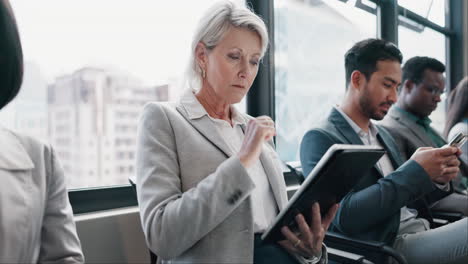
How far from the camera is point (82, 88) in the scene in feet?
5.50

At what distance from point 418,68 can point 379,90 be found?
3.26ft

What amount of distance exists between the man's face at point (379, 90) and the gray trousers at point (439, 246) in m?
0.59

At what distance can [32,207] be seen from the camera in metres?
0.83

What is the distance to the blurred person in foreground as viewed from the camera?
78 centimetres

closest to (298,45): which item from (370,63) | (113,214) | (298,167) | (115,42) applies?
(370,63)

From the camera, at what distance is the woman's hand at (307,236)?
1174 millimetres

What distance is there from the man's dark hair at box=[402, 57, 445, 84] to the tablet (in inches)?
69.6

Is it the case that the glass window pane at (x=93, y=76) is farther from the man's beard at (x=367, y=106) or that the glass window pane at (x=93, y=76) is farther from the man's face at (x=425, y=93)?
the man's face at (x=425, y=93)

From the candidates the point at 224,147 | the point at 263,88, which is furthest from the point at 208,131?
the point at 263,88

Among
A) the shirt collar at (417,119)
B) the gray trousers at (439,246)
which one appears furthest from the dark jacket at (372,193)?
the shirt collar at (417,119)

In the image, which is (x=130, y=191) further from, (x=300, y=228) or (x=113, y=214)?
(x=300, y=228)

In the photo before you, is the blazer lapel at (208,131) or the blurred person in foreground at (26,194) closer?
the blurred person in foreground at (26,194)

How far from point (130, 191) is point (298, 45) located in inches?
66.7

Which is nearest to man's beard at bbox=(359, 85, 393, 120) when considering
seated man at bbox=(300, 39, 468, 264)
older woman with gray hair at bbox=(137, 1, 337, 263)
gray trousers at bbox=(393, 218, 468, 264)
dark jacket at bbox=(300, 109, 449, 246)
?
seated man at bbox=(300, 39, 468, 264)
